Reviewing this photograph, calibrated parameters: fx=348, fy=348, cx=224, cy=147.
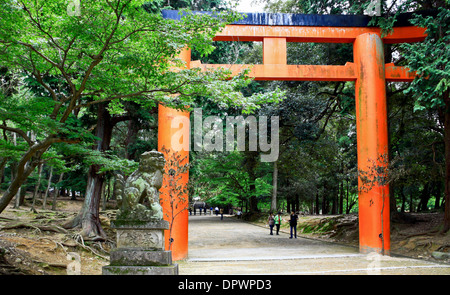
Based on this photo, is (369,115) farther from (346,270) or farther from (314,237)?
(314,237)

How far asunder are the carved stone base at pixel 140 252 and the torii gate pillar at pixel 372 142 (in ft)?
26.8

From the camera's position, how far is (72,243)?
1112 cm

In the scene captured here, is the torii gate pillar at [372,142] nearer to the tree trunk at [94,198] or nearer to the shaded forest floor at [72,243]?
the shaded forest floor at [72,243]

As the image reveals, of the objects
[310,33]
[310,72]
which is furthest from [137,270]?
[310,33]

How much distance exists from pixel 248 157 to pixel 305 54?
1023 cm

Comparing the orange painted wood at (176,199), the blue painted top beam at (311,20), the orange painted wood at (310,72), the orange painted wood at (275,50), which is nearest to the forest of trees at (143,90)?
the blue painted top beam at (311,20)

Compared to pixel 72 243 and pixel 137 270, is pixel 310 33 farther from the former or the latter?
pixel 72 243

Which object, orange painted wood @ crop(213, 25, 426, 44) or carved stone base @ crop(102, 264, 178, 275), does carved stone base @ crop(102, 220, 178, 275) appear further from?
orange painted wood @ crop(213, 25, 426, 44)

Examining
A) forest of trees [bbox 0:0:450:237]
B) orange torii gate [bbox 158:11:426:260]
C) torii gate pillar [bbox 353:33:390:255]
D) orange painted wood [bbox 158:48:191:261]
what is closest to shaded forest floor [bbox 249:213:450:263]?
forest of trees [bbox 0:0:450:237]

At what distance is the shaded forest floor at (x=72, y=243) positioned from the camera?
27.9ft

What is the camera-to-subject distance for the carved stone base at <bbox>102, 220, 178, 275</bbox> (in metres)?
5.94

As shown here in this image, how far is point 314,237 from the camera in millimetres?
18406

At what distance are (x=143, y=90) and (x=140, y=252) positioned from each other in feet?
11.6

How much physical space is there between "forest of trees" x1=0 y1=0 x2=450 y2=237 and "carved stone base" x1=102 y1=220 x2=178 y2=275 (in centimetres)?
251
